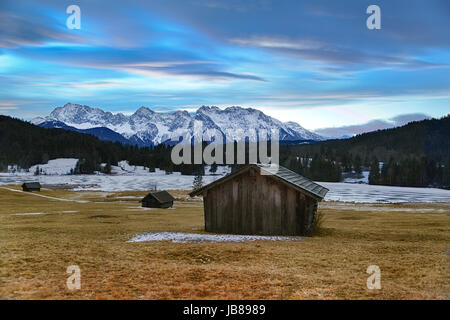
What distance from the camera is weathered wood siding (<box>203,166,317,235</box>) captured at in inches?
935

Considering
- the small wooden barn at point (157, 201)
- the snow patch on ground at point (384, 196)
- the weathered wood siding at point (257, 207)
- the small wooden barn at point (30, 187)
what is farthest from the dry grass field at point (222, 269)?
the small wooden barn at point (30, 187)

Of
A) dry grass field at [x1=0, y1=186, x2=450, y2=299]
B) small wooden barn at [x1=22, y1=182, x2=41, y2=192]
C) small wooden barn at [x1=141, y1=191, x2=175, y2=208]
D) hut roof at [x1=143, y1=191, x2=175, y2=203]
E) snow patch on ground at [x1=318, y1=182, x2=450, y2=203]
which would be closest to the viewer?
dry grass field at [x1=0, y1=186, x2=450, y2=299]

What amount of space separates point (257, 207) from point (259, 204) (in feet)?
0.80

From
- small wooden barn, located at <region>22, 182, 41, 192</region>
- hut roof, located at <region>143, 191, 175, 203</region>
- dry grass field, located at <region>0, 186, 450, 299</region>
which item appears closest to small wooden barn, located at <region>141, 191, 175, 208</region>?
hut roof, located at <region>143, 191, 175, 203</region>

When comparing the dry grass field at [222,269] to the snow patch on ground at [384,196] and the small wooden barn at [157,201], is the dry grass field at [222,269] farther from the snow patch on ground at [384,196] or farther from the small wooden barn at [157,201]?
the snow patch on ground at [384,196]

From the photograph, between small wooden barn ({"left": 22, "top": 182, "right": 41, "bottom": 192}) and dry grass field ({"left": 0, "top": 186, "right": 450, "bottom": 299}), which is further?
small wooden barn ({"left": 22, "top": 182, "right": 41, "bottom": 192})

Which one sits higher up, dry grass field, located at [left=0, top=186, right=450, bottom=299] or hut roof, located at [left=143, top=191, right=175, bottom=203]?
dry grass field, located at [left=0, top=186, right=450, bottom=299]

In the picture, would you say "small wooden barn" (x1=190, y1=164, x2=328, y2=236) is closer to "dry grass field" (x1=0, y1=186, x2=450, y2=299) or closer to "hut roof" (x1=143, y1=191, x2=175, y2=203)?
"dry grass field" (x1=0, y1=186, x2=450, y2=299)

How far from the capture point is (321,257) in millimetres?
15062

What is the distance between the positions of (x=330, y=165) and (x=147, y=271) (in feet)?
626

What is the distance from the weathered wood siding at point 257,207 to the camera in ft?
77.9
